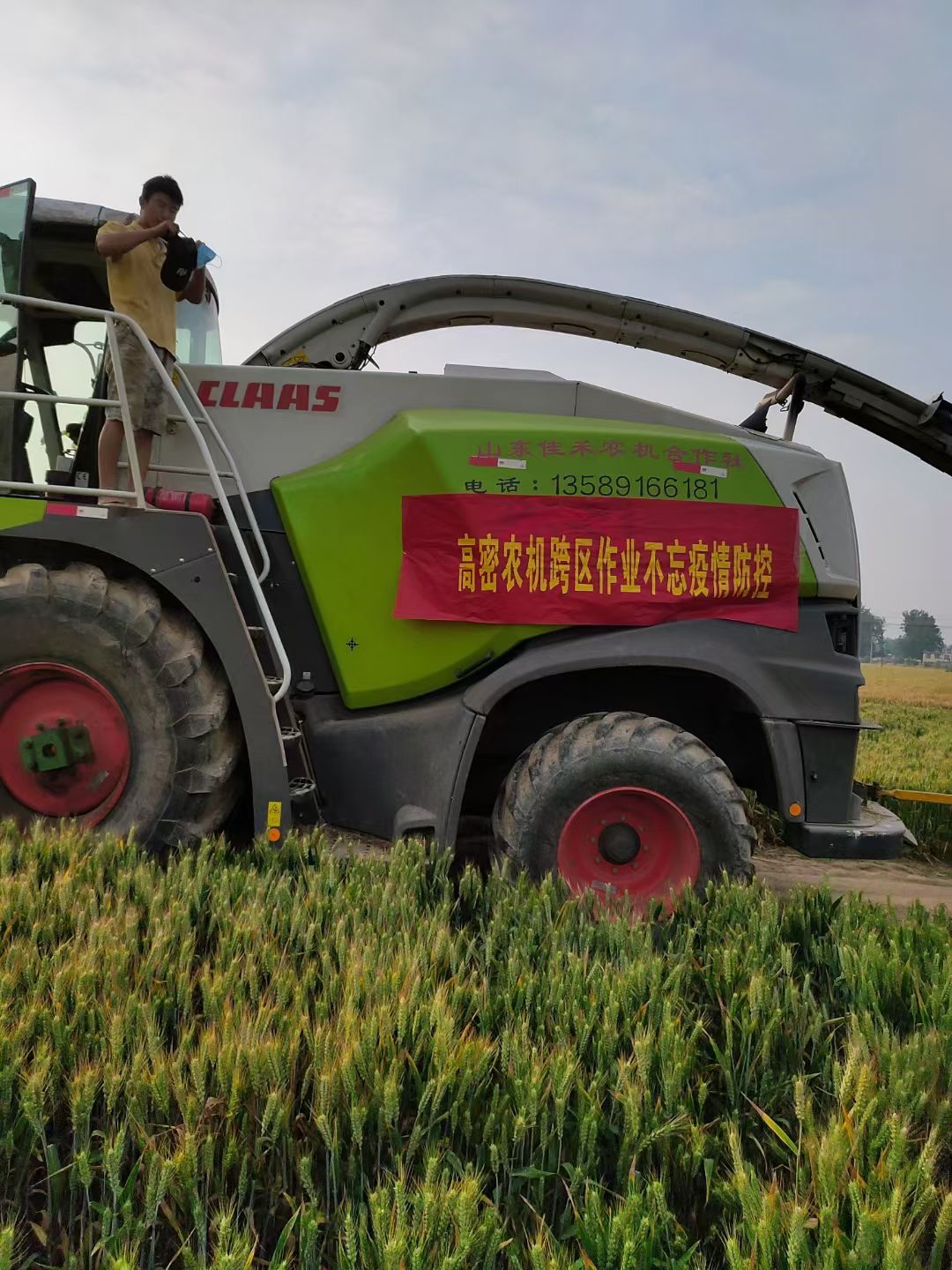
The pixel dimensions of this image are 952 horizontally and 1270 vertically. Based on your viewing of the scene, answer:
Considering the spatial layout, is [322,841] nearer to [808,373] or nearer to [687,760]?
[687,760]

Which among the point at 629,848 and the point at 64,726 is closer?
the point at 64,726

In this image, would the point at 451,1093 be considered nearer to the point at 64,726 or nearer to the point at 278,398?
the point at 64,726

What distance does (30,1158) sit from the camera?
5.37 feet

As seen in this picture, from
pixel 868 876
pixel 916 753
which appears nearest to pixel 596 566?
pixel 868 876

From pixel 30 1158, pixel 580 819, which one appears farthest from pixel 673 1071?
pixel 580 819

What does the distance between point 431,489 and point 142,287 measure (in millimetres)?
1557

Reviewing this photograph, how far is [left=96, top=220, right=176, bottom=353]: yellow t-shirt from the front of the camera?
3.65 metres

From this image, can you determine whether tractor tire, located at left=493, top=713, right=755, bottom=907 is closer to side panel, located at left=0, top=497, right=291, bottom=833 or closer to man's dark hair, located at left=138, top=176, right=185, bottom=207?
side panel, located at left=0, top=497, right=291, bottom=833

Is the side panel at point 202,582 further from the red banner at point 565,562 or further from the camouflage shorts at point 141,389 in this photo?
the red banner at point 565,562

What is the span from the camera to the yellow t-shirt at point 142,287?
365cm

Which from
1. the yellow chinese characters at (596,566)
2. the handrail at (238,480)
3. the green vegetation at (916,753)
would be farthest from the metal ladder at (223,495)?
the green vegetation at (916,753)

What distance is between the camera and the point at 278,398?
3920 mm

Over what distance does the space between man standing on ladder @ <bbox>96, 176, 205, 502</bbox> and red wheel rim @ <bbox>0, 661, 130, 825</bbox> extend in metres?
0.81

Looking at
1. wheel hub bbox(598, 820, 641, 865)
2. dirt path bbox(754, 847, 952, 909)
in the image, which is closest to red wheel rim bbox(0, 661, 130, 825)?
wheel hub bbox(598, 820, 641, 865)
